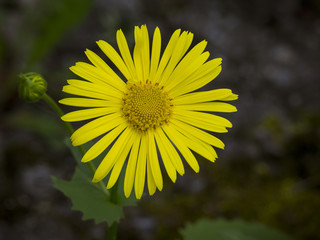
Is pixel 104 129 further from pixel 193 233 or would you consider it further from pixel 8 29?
pixel 8 29

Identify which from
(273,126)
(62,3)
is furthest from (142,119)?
(62,3)

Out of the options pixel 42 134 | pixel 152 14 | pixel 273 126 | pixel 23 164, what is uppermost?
pixel 152 14

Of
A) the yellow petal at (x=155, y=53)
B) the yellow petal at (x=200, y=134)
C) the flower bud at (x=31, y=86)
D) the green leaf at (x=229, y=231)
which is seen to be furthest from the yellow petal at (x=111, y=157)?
the green leaf at (x=229, y=231)

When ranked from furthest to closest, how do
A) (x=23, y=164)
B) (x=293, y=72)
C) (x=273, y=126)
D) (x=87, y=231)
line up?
1. (x=293, y=72)
2. (x=273, y=126)
3. (x=23, y=164)
4. (x=87, y=231)

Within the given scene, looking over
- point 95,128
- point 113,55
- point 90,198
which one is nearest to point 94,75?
point 113,55

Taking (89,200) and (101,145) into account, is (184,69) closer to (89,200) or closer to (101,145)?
(101,145)

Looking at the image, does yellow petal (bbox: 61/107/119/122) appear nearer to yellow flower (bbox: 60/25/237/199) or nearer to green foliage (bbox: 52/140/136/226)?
yellow flower (bbox: 60/25/237/199)

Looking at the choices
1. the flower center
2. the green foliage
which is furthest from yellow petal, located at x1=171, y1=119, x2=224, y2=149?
the green foliage
